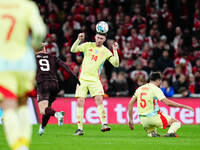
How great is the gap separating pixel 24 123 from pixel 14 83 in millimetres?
483

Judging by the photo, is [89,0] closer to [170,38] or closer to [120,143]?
[170,38]

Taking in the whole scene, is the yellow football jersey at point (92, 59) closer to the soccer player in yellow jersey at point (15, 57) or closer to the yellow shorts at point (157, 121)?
the yellow shorts at point (157, 121)

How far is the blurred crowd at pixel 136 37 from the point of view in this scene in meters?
19.6

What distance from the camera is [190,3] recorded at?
24.3m

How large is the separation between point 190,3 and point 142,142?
1462 cm

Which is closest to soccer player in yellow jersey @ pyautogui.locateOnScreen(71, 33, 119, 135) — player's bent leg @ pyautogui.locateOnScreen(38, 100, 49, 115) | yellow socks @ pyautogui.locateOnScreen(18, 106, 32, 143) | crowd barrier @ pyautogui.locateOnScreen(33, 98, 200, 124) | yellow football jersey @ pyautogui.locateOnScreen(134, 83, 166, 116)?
player's bent leg @ pyautogui.locateOnScreen(38, 100, 49, 115)

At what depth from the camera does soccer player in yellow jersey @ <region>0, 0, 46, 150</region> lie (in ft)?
21.4

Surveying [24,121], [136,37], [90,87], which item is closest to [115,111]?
[136,37]

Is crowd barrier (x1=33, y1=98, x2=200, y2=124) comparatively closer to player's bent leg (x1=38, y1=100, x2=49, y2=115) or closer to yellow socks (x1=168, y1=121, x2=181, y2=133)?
player's bent leg (x1=38, y1=100, x2=49, y2=115)

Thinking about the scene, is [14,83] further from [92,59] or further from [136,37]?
[136,37]

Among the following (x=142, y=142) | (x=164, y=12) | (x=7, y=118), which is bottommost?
(x=142, y=142)

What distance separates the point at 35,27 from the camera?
638 centimetres

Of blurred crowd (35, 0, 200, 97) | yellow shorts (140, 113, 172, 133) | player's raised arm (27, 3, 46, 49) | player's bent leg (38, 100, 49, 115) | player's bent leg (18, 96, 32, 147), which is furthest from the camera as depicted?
blurred crowd (35, 0, 200, 97)

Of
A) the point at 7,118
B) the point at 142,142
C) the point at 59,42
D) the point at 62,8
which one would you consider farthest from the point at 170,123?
the point at 62,8
